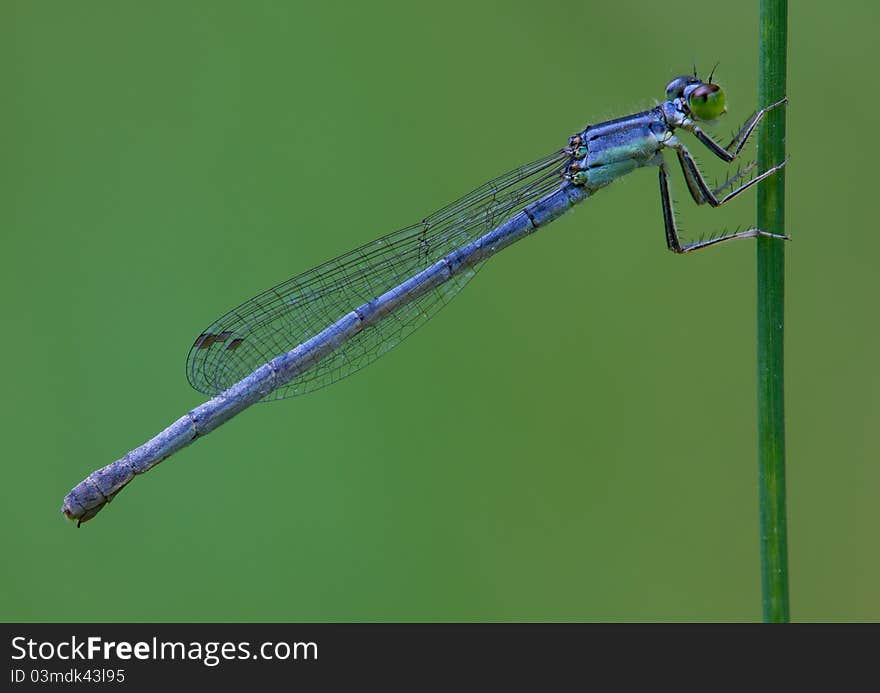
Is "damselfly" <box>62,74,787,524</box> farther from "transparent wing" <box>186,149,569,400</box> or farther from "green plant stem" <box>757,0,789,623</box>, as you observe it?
"green plant stem" <box>757,0,789,623</box>

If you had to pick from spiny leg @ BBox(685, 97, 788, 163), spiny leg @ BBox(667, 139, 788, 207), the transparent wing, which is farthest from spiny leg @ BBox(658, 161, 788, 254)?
the transparent wing

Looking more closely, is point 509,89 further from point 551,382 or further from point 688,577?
point 688,577

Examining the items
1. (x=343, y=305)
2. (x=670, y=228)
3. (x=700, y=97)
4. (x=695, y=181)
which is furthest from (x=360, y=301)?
(x=700, y=97)

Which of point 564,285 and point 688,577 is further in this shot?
point 564,285

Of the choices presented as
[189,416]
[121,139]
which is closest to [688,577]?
[189,416]
